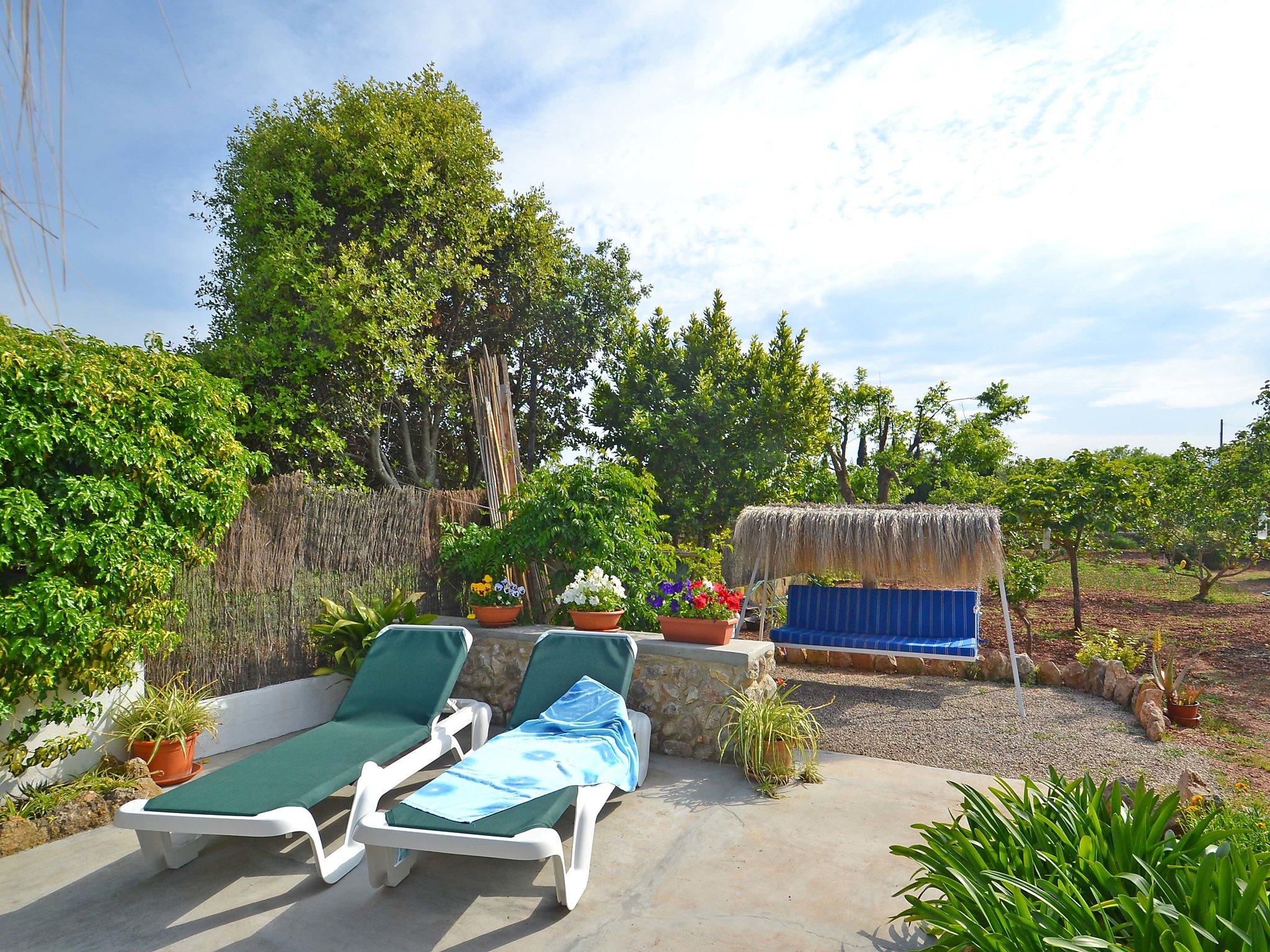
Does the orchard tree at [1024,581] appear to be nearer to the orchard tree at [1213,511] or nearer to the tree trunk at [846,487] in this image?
the orchard tree at [1213,511]

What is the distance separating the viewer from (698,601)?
542 cm

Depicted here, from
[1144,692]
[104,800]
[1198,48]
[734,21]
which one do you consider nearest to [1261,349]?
[1144,692]

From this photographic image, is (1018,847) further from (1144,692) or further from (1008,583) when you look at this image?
(1008,583)

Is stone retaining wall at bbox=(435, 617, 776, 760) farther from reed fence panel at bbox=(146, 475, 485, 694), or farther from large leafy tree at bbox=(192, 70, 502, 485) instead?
large leafy tree at bbox=(192, 70, 502, 485)

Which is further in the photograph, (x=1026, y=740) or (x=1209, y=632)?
(x=1209, y=632)

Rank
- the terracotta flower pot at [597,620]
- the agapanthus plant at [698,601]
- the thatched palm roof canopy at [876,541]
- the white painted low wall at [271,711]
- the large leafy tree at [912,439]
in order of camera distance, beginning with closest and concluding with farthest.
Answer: the white painted low wall at [271,711] < the agapanthus plant at [698,601] < the terracotta flower pot at [597,620] < the thatched palm roof canopy at [876,541] < the large leafy tree at [912,439]

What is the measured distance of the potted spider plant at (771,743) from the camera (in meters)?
4.64

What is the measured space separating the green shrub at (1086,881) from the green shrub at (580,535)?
3766 millimetres

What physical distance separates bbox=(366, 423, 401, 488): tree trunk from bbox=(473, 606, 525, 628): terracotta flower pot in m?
4.37

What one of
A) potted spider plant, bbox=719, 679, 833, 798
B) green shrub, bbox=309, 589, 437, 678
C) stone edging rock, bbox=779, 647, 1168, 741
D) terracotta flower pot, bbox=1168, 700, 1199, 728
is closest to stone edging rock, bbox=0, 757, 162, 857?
green shrub, bbox=309, 589, 437, 678

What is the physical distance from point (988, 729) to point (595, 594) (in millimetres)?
3479

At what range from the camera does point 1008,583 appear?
8.48m

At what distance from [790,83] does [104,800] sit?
21.6 ft

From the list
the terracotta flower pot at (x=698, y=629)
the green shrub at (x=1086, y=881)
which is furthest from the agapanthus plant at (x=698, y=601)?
the green shrub at (x=1086, y=881)
